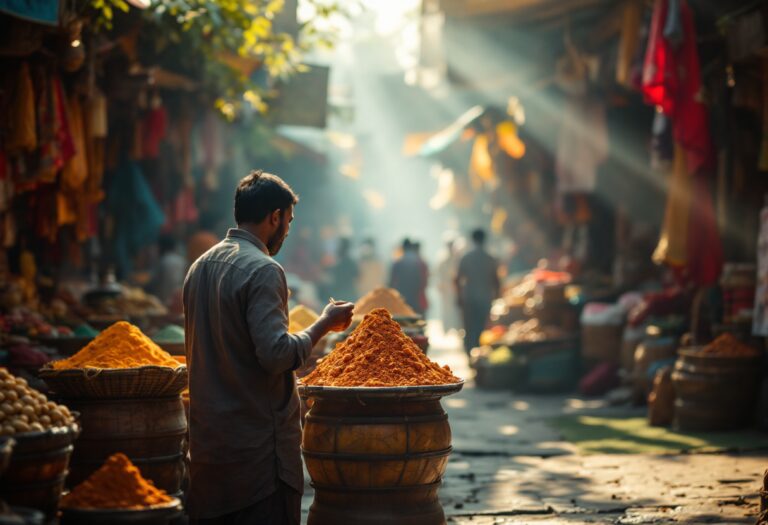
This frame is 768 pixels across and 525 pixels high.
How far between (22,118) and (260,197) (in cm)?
508

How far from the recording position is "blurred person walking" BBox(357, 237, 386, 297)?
24875mm

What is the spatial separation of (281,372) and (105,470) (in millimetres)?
848

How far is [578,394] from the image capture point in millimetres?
15844

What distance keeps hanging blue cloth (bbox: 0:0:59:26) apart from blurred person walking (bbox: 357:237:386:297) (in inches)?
661

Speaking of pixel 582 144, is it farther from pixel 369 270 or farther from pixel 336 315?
pixel 336 315

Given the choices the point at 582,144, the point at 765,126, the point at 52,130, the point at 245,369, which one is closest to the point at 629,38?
the point at 765,126

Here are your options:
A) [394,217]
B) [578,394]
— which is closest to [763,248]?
[578,394]

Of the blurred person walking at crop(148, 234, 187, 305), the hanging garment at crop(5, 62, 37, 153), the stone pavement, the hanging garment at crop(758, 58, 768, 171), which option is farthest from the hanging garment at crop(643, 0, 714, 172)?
the blurred person walking at crop(148, 234, 187, 305)

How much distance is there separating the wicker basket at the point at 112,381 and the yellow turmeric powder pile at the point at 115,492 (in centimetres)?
99

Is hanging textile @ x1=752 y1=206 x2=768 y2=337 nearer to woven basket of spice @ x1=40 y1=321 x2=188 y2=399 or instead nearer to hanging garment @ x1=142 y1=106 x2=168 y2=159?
woven basket of spice @ x1=40 y1=321 x2=188 y2=399

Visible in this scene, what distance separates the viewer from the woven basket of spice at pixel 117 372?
582 centimetres

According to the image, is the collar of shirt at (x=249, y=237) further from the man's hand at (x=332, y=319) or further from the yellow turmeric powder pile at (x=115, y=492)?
the yellow turmeric powder pile at (x=115, y=492)

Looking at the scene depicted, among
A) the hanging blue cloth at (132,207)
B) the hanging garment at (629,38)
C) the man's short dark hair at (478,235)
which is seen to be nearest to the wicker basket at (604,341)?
the man's short dark hair at (478,235)

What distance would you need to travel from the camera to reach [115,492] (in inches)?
188
